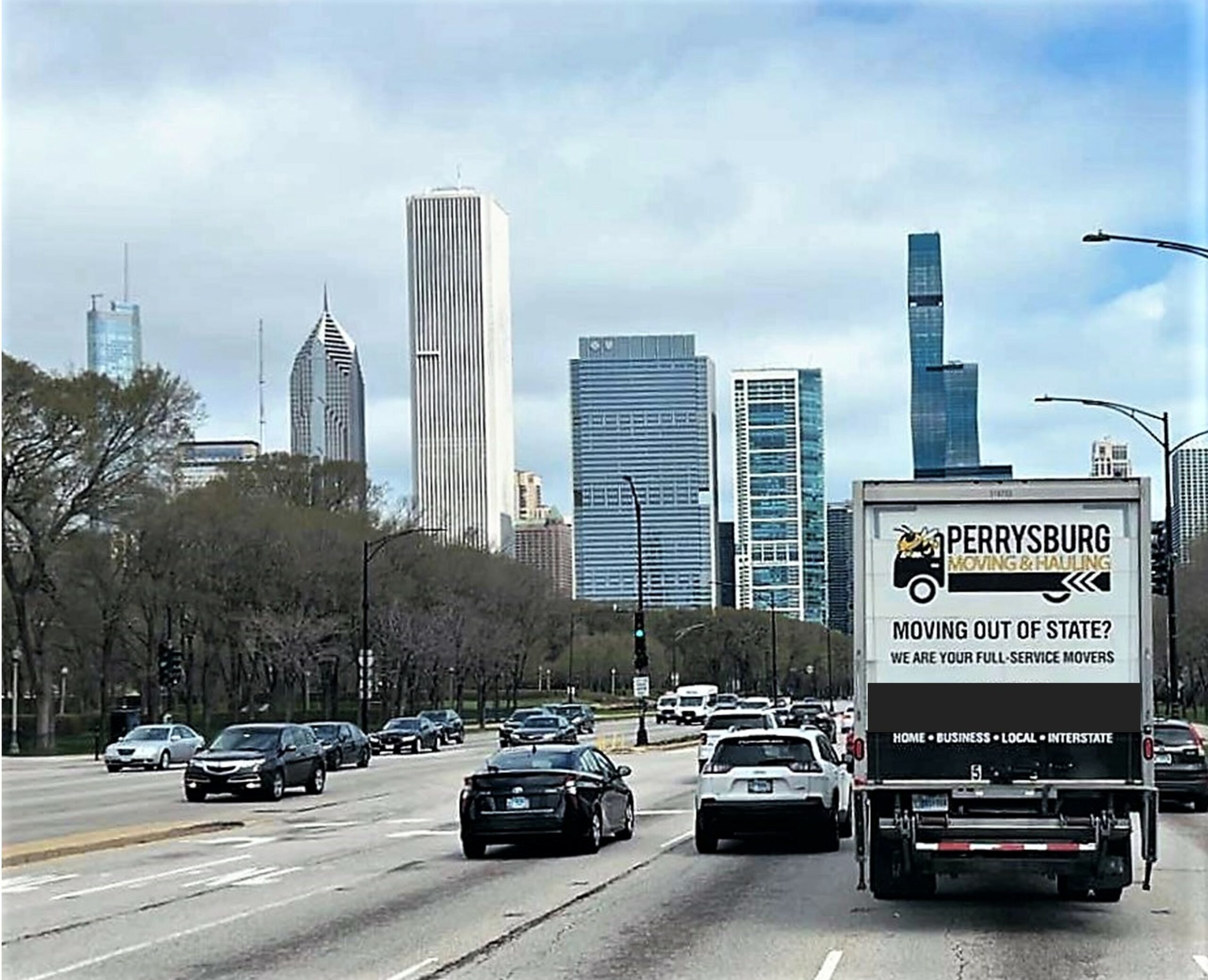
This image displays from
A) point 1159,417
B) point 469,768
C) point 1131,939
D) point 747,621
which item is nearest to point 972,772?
point 1131,939

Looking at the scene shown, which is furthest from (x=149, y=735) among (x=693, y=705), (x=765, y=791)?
(x=693, y=705)

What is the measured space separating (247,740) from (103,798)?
11.3 ft

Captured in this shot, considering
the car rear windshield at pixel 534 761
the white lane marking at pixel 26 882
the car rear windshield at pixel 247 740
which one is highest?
the car rear windshield at pixel 534 761

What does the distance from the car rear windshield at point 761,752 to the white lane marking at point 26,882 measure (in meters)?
7.93

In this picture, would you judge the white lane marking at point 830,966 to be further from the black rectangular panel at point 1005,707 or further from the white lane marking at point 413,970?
the white lane marking at point 413,970

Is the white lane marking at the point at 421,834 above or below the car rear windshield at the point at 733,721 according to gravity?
below

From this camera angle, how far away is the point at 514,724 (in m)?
67.2

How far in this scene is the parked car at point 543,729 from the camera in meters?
58.3

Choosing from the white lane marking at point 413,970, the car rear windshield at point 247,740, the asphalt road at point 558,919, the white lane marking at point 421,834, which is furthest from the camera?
the car rear windshield at point 247,740

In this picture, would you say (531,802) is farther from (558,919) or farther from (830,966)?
(830,966)

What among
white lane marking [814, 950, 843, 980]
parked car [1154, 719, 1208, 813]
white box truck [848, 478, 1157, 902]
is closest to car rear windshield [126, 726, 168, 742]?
parked car [1154, 719, 1208, 813]

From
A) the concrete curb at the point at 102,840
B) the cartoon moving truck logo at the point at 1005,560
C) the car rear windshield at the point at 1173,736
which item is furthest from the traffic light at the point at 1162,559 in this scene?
the cartoon moving truck logo at the point at 1005,560

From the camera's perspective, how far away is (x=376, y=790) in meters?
41.7

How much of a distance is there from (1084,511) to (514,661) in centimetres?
9441
